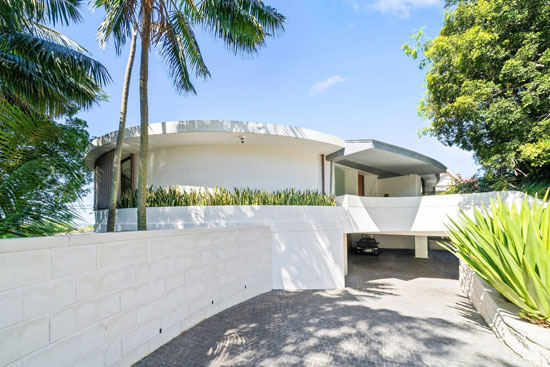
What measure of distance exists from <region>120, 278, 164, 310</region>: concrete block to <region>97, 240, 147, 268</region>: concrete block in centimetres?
39

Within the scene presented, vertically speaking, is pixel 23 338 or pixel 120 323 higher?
pixel 23 338

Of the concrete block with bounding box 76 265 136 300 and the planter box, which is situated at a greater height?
the concrete block with bounding box 76 265 136 300

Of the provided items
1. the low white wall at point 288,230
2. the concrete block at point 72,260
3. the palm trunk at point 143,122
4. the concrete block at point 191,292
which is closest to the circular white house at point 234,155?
the low white wall at point 288,230

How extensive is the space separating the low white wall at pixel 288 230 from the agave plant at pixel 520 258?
404 cm

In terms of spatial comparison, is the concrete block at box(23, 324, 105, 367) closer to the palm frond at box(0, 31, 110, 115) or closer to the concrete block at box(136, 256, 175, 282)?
the concrete block at box(136, 256, 175, 282)

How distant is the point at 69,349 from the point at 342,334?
4.19m

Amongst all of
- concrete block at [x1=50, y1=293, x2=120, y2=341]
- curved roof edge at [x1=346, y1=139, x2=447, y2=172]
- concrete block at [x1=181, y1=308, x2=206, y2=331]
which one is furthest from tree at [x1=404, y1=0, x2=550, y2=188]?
concrete block at [x1=50, y1=293, x2=120, y2=341]

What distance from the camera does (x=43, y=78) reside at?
515cm

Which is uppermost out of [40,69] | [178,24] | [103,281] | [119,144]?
[178,24]

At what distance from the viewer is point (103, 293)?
307 cm

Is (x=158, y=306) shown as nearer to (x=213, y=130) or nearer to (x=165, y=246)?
(x=165, y=246)

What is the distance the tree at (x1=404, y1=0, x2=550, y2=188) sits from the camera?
8.28 meters

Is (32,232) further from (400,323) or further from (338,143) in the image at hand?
(338,143)

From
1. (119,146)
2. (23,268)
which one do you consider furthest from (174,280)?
(119,146)
